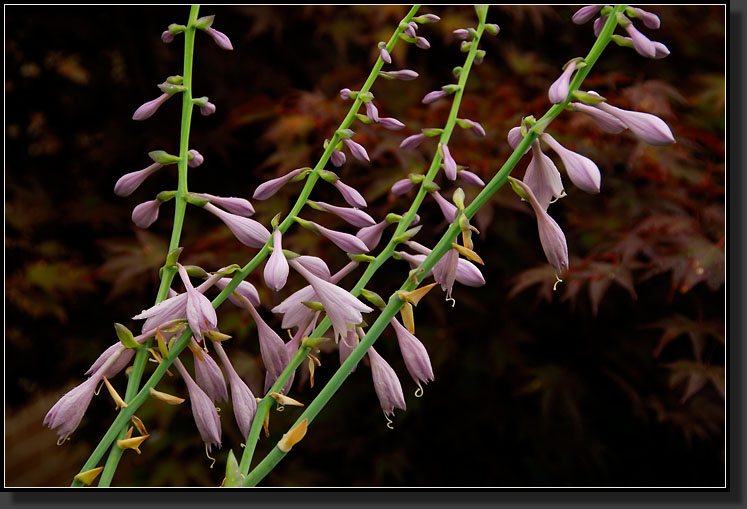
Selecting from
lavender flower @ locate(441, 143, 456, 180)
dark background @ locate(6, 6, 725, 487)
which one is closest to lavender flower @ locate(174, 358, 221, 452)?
lavender flower @ locate(441, 143, 456, 180)

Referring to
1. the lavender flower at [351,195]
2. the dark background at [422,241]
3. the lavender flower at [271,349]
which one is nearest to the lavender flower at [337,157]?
the lavender flower at [351,195]

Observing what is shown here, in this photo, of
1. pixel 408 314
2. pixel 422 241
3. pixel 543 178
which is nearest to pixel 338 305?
pixel 408 314

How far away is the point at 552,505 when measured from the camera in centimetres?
59

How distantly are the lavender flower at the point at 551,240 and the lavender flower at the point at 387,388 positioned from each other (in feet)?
0.42

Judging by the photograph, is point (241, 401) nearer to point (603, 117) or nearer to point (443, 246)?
point (443, 246)

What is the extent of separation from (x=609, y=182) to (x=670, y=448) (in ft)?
1.77

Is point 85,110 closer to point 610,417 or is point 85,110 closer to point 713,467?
point 610,417

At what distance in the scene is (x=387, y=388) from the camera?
0.47 meters

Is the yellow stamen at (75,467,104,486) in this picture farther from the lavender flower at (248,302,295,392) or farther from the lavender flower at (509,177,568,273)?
the lavender flower at (509,177,568,273)

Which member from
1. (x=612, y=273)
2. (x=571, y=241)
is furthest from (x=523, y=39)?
(x=612, y=273)

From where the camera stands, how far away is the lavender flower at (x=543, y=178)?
1.42 ft

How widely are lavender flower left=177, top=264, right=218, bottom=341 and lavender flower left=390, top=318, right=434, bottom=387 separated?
0.39 feet

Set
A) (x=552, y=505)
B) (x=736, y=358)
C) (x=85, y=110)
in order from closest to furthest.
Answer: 1. (x=552, y=505)
2. (x=736, y=358)
3. (x=85, y=110)

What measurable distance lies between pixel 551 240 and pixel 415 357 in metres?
0.12
